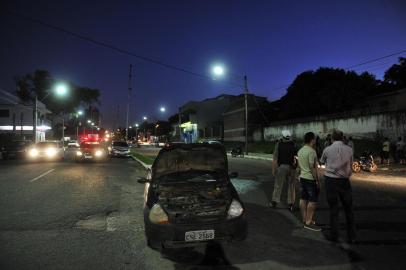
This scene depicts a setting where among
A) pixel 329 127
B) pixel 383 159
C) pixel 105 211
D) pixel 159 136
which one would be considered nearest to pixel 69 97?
pixel 159 136

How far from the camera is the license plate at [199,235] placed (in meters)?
5.62

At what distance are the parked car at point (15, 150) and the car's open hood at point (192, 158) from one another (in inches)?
1166

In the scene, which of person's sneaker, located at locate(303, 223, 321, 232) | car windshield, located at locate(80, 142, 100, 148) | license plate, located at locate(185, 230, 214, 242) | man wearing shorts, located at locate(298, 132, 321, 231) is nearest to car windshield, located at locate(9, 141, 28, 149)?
car windshield, located at locate(80, 142, 100, 148)

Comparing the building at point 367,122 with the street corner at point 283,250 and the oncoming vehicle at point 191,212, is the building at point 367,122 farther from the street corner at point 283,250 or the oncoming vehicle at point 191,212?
the oncoming vehicle at point 191,212

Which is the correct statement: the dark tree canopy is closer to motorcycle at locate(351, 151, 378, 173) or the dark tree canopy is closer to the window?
the window

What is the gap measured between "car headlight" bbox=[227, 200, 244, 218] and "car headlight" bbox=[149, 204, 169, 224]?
952mm

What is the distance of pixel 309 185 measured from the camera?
7.71 meters

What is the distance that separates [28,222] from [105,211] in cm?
185

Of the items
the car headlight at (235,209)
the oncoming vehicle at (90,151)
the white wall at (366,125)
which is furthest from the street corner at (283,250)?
the oncoming vehicle at (90,151)

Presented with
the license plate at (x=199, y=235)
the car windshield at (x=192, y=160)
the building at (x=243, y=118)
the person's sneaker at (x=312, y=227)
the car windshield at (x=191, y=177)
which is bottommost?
the person's sneaker at (x=312, y=227)

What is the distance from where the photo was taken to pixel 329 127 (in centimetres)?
3544

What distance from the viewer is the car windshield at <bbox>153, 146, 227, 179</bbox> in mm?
7598

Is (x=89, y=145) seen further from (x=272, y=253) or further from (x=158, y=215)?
(x=272, y=253)

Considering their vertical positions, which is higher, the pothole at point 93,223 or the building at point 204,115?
the building at point 204,115
